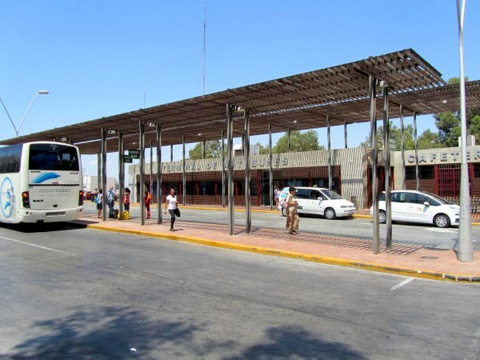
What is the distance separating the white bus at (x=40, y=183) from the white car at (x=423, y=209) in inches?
546

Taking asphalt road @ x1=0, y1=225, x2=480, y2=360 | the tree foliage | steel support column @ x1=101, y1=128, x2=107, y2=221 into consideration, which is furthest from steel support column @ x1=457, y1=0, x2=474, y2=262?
the tree foliage

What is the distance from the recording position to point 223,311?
5.80 meters

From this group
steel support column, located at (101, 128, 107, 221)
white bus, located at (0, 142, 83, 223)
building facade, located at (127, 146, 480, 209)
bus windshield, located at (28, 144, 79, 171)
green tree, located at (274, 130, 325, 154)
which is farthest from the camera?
green tree, located at (274, 130, 325, 154)

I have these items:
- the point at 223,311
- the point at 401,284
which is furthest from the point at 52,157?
the point at 401,284

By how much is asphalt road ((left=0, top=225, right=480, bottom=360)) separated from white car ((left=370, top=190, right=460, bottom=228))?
387 inches

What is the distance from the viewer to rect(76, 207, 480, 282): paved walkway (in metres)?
8.77

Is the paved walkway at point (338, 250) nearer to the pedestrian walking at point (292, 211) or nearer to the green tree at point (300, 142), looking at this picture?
the pedestrian walking at point (292, 211)

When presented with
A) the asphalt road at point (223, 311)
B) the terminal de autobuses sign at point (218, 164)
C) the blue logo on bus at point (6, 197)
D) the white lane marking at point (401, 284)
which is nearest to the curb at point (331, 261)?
the asphalt road at point (223, 311)

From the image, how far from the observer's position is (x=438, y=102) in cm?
1738

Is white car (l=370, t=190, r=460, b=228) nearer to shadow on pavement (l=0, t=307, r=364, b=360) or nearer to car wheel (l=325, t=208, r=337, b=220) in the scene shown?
car wheel (l=325, t=208, r=337, b=220)

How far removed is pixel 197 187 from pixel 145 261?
86.8 feet

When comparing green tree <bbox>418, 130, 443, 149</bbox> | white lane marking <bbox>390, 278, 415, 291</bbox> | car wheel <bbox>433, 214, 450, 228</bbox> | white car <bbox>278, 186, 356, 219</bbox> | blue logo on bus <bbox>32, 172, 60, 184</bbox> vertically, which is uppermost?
green tree <bbox>418, 130, 443, 149</bbox>

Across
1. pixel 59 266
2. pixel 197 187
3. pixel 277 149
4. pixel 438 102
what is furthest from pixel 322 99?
pixel 277 149

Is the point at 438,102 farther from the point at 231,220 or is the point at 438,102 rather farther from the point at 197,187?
the point at 197,187
